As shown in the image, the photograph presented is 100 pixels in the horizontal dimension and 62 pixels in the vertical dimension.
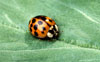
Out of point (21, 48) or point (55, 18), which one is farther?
point (55, 18)

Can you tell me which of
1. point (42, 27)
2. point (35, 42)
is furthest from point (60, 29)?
point (35, 42)

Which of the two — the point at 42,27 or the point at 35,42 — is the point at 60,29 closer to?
the point at 42,27

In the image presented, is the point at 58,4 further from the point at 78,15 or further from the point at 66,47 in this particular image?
the point at 66,47

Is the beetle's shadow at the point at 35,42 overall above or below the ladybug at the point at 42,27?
below

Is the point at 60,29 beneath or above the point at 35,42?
above

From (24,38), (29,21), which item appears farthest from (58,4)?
(24,38)

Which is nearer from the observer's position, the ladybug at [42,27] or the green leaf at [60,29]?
the green leaf at [60,29]
